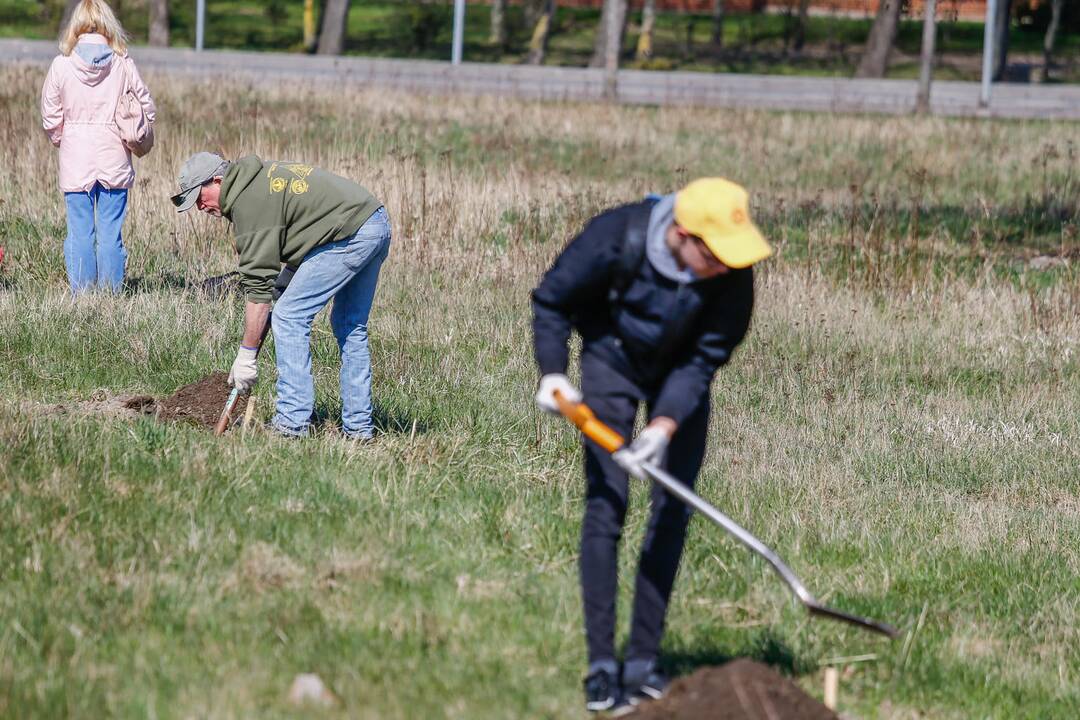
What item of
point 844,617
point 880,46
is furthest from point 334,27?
point 844,617

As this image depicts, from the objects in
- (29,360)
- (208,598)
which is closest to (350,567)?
(208,598)

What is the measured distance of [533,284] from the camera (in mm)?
10219

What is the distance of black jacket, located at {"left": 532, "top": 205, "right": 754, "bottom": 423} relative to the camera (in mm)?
3896

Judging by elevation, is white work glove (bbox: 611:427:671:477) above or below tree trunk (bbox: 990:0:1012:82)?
below

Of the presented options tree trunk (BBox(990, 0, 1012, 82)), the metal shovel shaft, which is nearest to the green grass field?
the metal shovel shaft

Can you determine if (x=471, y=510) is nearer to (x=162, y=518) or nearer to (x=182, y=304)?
(x=162, y=518)

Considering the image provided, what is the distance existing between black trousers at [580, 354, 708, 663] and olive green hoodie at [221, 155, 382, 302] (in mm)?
2253

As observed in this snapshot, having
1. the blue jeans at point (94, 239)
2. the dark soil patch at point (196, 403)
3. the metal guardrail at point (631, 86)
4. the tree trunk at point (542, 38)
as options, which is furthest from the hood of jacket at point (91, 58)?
the tree trunk at point (542, 38)

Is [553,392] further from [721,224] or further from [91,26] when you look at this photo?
[91,26]

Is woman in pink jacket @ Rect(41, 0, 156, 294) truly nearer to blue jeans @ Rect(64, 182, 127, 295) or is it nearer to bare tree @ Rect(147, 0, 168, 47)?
blue jeans @ Rect(64, 182, 127, 295)

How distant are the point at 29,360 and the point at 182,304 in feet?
4.10

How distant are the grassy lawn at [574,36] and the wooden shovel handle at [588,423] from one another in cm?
3247

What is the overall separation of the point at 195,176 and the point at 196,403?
1.45 metres

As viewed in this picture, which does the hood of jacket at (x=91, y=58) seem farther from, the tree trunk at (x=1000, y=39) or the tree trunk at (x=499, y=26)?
the tree trunk at (x=499, y=26)
